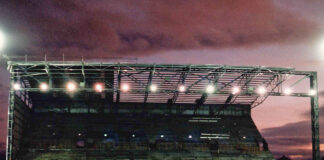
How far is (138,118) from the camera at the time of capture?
147 ft

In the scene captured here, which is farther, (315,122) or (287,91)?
(287,91)

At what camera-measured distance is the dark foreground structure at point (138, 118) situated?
3728 centimetres

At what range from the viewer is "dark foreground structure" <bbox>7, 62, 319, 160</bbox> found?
37281 millimetres

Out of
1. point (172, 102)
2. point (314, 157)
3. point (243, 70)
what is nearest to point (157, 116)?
point (172, 102)

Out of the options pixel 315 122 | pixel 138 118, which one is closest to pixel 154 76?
pixel 138 118

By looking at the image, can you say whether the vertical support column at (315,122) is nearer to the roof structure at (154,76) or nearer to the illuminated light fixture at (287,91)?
the roof structure at (154,76)

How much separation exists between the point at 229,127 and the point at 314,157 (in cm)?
1478

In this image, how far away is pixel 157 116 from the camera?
45219mm

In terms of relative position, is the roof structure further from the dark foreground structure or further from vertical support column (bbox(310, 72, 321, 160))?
vertical support column (bbox(310, 72, 321, 160))

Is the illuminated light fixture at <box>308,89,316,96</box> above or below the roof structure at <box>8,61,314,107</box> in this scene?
below

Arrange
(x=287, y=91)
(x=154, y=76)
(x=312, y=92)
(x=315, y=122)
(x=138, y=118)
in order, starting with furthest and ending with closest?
(x=138, y=118)
(x=154, y=76)
(x=287, y=91)
(x=312, y=92)
(x=315, y=122)

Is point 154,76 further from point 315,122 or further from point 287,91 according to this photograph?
point 315,122

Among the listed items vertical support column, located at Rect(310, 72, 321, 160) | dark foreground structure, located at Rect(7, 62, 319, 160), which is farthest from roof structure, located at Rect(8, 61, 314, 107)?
vertical support column, located at Rect(310, 72, 321, 160)

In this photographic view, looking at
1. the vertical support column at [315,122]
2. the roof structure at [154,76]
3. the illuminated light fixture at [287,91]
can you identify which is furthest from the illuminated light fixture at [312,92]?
the illuminated light fixture at [287,91]
